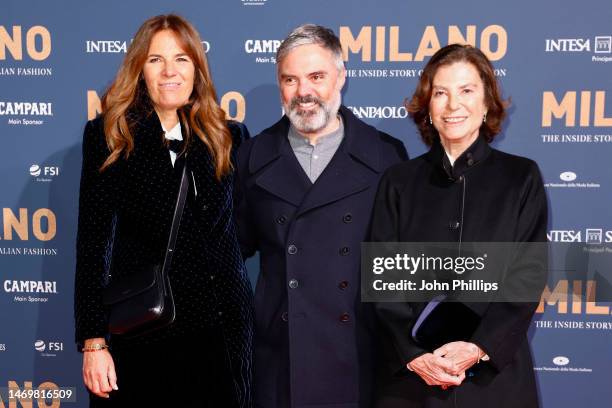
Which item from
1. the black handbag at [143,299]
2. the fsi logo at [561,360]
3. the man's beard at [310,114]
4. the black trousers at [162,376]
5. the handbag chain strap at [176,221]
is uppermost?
the man's beard at [310,114]

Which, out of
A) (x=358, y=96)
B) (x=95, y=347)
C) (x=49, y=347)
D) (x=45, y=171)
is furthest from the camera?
(x=49, y=347)

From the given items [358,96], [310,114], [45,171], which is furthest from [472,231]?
[45,171]

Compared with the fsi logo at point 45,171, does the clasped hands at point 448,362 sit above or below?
below

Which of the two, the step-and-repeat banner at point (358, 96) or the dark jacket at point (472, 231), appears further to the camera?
the step-and-repeat banner at point (358, 96)

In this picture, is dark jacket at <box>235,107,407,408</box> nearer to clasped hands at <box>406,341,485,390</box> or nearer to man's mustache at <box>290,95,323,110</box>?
man's mustache at <box>290,95,323,110</box>

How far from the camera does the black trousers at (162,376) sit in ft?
7.80

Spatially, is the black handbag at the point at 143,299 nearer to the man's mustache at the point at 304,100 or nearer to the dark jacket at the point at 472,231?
the man's mustache at the point at 304,100

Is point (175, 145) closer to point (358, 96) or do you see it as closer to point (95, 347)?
point (95, 347)

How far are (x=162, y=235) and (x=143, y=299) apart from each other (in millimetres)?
243

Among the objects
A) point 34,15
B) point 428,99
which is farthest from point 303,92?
point 34,15

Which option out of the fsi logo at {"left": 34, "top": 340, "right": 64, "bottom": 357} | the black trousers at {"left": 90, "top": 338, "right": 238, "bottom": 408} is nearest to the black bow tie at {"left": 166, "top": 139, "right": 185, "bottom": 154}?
the black trousers at {"left": 90, "top": 338, "right": 238, "bottom": 408}

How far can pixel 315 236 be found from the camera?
97.6 inches

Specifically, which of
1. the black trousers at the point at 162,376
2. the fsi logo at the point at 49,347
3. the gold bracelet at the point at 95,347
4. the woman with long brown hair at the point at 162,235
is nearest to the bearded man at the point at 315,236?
the woman with long brown hair at the point at 162,235

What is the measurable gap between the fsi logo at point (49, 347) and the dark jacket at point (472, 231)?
2017 millimetres
